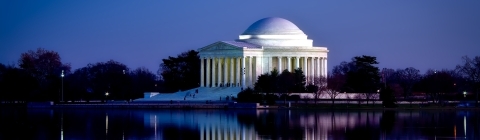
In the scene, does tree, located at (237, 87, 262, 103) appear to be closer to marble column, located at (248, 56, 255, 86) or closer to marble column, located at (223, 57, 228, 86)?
marble column, located at (248, 56, 255, 86)

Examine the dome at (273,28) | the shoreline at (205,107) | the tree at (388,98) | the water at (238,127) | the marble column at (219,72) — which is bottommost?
the water at (238,127)

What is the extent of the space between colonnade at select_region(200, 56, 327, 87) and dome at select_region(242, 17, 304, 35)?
173 inches

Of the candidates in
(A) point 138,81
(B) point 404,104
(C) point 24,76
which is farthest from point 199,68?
(B) point 404,104

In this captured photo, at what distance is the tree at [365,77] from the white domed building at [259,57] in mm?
5382

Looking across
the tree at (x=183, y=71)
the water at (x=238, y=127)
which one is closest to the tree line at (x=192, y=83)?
the tree at (x=183, y=71)

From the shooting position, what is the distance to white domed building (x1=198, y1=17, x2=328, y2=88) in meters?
148

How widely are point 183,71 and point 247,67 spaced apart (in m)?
13.1

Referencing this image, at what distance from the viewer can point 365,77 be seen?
14462 cm

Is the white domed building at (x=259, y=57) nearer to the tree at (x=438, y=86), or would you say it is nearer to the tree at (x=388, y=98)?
the tree at (x=438, y=86)

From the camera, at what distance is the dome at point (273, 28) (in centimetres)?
15431

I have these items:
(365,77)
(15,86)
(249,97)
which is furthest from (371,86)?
(15,86)

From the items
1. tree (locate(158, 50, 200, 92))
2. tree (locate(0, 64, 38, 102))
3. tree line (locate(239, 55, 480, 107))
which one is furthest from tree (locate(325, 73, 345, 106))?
tree (locate(0, 64, 38, 102))

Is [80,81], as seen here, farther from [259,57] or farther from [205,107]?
[205,107]

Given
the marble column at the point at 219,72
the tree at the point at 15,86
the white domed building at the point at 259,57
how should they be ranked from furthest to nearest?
the marble column at the point at 219,72 < the white domed building at the point at 259,57 < the tree at the point at 15,86
